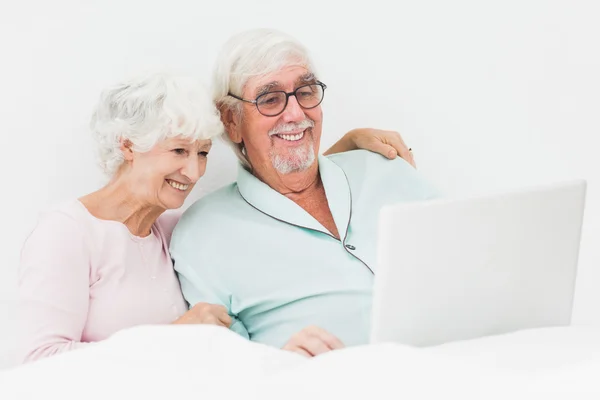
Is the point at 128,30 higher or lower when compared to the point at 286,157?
higher

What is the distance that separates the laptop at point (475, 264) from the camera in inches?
53.0

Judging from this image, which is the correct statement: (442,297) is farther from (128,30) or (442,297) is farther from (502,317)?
(128,30)

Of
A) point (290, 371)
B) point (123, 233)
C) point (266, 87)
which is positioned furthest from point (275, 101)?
point (290, 371)

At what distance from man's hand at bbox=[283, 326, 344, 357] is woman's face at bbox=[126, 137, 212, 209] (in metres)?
0.48

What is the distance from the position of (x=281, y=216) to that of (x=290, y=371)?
0.83 m

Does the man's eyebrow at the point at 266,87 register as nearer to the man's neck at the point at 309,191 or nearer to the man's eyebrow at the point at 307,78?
the man's eyebrow at the point at 307,78

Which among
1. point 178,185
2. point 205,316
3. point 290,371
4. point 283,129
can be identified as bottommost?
point 205,316

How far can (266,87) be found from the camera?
2.03 m

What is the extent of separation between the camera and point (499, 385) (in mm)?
1202

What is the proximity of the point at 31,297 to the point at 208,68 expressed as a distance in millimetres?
915

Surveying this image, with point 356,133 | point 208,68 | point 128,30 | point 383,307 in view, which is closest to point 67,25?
point 128,30

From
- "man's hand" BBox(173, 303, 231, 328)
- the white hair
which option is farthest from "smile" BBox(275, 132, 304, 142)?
"man's hand" BBox(173, 303, 231, 328)

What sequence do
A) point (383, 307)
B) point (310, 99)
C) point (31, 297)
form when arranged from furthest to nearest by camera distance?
point (310, 99)
point (31, 297)
point (383, 307)

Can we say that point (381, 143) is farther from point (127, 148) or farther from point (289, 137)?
point (127, 148)
